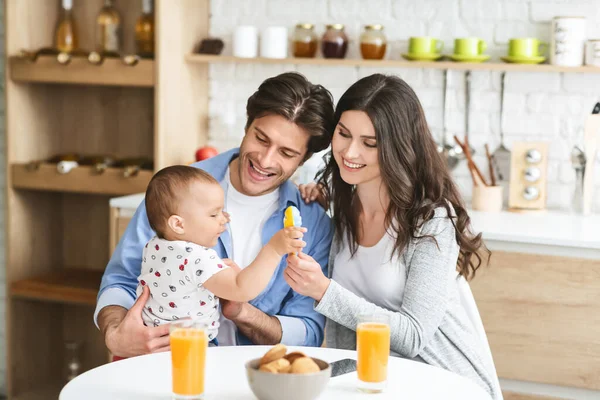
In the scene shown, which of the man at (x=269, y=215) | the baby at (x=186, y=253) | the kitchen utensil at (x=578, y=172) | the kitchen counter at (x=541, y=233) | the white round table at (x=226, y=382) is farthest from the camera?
the kitchen utensil at (x=578, y=172)

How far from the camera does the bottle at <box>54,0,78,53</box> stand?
3.80 m

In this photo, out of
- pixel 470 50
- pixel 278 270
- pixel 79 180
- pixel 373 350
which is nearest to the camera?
pixel 373 350

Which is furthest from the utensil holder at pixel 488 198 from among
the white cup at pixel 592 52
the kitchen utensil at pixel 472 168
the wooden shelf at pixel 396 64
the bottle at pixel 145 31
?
the bottle at pixel 145 31

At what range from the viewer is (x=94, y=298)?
12.0ft

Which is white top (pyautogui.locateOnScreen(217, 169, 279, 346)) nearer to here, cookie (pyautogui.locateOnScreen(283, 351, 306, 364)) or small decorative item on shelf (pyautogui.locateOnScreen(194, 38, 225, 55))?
cookie (pyautogui.locateOnScreen(283, 351, 306, 364))

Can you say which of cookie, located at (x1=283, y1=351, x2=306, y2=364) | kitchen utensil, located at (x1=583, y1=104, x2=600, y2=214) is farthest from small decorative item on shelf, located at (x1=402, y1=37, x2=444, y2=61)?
cookie, located at (x1=283, y1=351, x2=306, y2=364)

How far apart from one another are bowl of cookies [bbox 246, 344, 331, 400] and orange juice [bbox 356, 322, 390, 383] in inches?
5.1

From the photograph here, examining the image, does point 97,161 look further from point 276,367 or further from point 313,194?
point 276,367

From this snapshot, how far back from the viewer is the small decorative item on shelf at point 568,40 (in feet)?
10.6

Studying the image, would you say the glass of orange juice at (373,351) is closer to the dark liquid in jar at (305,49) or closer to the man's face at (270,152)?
the man's face at (270,152)

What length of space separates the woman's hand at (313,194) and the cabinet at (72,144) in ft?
4.06

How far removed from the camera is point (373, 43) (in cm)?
344

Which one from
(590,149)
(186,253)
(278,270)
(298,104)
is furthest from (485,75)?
(186,253)

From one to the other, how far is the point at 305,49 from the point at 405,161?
1603mm
